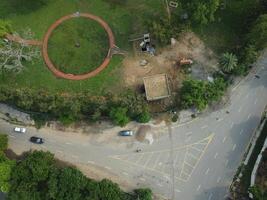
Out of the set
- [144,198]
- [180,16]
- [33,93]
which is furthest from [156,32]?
[144,198]

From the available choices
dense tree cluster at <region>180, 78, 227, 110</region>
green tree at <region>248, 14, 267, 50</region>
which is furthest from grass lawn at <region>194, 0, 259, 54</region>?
dense tree cluster at <region>180, 78, 227, 110</region>

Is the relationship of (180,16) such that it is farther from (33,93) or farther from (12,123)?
(12,123)

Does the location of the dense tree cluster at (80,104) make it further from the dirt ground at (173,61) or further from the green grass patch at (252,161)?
the green grass patch at (252,161)

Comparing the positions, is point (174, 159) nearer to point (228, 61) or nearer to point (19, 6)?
point (228, 61)

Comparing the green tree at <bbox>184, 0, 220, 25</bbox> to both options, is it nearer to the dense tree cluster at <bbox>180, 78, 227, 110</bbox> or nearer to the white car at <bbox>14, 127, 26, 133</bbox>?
the dense tree cluster at <bbox>180, 78, 227, 110</bbox>

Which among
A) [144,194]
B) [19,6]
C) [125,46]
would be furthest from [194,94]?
[19,6]

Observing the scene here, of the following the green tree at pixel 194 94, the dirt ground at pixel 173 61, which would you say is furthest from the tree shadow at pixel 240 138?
the dirt ground at pixel 173 61
